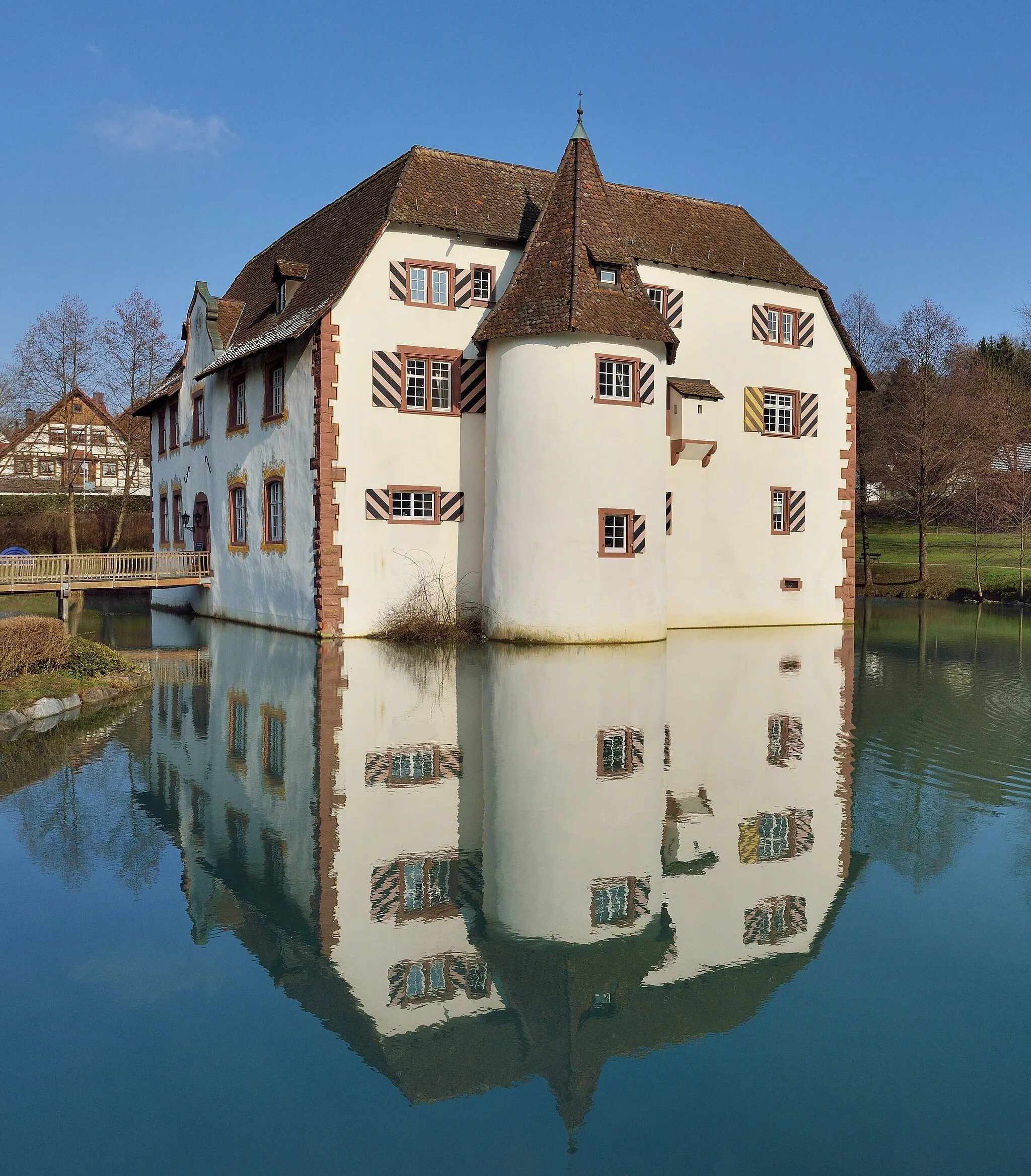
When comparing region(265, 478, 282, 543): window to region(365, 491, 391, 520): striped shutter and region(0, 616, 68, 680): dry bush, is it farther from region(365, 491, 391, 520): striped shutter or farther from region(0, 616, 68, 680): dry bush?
region(0, 616, 68, 680): dry bush

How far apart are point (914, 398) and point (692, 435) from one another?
21.7m

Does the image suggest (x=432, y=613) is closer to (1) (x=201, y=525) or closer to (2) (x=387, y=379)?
(2) (x=387, y=379)

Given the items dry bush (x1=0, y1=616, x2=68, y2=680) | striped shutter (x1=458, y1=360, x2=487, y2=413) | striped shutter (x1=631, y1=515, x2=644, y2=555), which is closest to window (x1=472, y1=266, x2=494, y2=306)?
striped shutter (x1=458, y1=360, x2=487, y2=413)

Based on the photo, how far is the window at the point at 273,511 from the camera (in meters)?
23.3

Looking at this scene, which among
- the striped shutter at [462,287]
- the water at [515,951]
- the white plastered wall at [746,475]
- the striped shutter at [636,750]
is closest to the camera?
the water at [515,951]

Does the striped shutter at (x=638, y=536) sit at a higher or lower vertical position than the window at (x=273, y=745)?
higher

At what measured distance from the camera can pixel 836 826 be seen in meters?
7.62

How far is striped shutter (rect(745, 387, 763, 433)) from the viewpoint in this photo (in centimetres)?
2505

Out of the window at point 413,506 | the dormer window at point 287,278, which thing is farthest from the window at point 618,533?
the dormer window at point 287,278

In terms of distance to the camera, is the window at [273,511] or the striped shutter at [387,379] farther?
the window at [273,511]

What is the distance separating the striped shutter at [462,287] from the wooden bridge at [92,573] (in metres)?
9.92

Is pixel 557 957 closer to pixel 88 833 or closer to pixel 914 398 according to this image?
pixel 88 833

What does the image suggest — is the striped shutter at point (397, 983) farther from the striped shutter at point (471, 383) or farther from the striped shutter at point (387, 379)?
the striped shutter at point (471, 383)

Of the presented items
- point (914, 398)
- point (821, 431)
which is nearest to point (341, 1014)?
point (821, 431)
